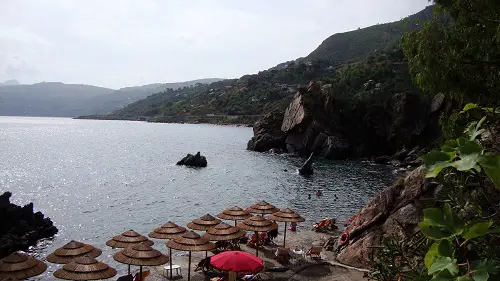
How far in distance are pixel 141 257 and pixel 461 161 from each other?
18.2 metres

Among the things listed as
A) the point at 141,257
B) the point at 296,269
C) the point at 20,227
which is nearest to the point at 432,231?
the point at 141,257

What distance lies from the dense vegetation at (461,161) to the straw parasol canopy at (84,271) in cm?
1269

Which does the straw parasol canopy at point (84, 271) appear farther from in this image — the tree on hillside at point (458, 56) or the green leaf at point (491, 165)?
the green leaf at point (491, 165)

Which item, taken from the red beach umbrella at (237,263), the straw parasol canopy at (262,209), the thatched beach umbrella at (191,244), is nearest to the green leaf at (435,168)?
the red beach umbrella at (237,263)

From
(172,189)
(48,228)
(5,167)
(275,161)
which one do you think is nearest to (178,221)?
(48,228)

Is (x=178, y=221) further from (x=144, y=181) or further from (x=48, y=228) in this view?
(x=144, y=181)

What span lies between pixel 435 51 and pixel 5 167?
7912 centimetres

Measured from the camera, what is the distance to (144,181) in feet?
201

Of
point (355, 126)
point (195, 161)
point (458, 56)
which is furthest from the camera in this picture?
point (355, 126)

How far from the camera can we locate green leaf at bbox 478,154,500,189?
2578 millimetres

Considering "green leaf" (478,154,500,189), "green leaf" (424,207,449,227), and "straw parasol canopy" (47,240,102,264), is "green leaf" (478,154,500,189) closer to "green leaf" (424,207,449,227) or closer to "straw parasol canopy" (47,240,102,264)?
"green leaf" (424,207,449,227)

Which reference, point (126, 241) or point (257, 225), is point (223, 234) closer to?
point (257, 225)

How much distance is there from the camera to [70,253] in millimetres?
19781

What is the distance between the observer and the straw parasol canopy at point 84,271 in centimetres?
1698
